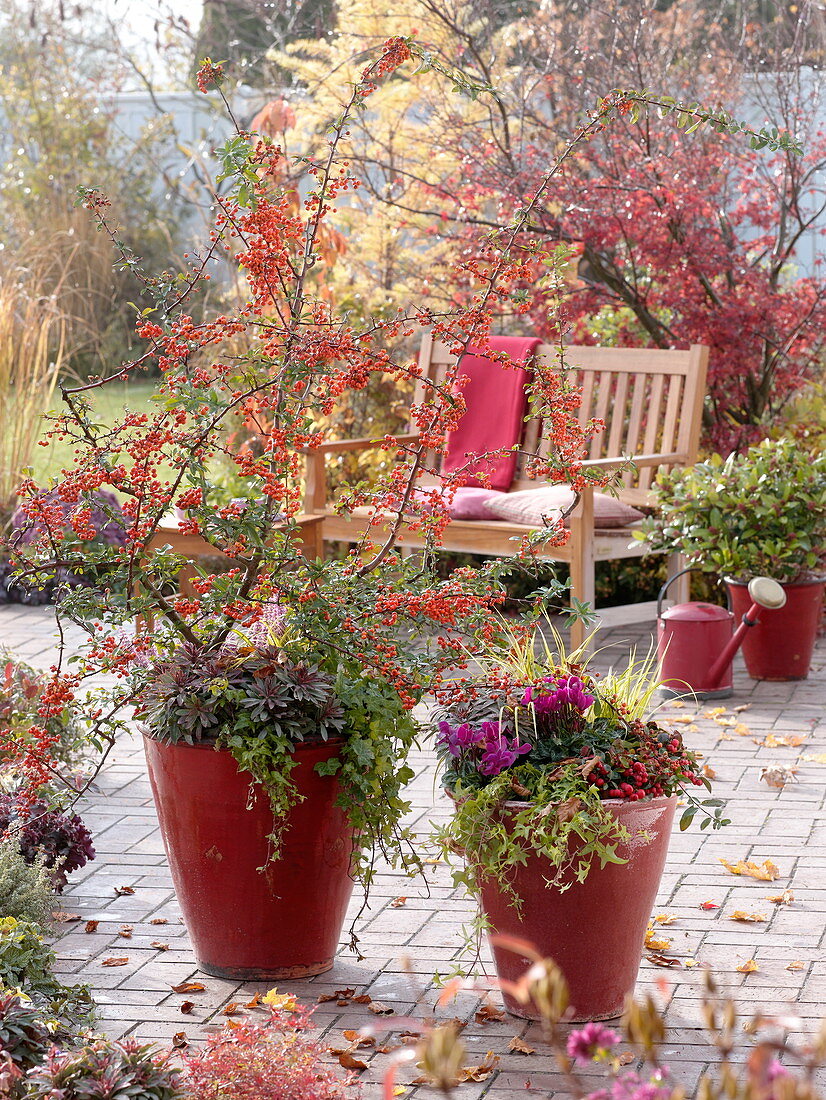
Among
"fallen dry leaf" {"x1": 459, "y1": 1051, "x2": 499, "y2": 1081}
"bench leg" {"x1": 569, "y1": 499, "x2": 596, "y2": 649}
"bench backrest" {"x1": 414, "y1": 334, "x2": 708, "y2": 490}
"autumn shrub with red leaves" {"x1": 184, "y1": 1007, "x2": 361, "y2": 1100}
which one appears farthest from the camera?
"bench backrest" {"x1": 414, "y1": 334, "x2": 708, "y2": 490}

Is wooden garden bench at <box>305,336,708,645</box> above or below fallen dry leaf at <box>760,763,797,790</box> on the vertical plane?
above

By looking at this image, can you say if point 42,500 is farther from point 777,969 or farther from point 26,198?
point 26,198

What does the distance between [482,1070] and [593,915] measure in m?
0.37

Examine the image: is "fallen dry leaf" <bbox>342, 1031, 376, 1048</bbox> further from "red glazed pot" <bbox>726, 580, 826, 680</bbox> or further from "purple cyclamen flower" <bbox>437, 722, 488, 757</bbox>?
"red glazed pot" <bbox>726, 580, 826, 680</bbox>

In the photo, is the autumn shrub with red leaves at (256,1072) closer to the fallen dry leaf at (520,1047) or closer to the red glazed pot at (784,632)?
the fallen dry leaf at (520,1047)

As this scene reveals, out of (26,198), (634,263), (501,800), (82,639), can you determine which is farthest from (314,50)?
(501,800)

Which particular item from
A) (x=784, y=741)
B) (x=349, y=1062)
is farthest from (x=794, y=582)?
(x=349, y=1062)

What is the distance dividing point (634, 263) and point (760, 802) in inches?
134

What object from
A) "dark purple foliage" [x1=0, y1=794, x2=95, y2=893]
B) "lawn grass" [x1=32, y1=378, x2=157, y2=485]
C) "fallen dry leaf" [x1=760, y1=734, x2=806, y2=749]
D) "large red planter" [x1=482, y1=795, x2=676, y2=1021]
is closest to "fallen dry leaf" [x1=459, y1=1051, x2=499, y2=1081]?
"large red planter" [x1=482, y1=795, x2=676, y2=1021]

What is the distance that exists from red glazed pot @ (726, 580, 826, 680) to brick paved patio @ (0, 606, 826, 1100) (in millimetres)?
837

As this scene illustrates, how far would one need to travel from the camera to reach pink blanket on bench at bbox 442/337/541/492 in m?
6.54

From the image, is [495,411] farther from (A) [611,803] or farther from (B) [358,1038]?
(B) [358,1038]

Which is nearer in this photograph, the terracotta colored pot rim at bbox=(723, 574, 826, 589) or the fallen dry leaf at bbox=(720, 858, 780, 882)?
the fallen dry leaf at bbox=(720, 858, 780, 882)

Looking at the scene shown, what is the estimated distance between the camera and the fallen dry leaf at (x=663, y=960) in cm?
314
